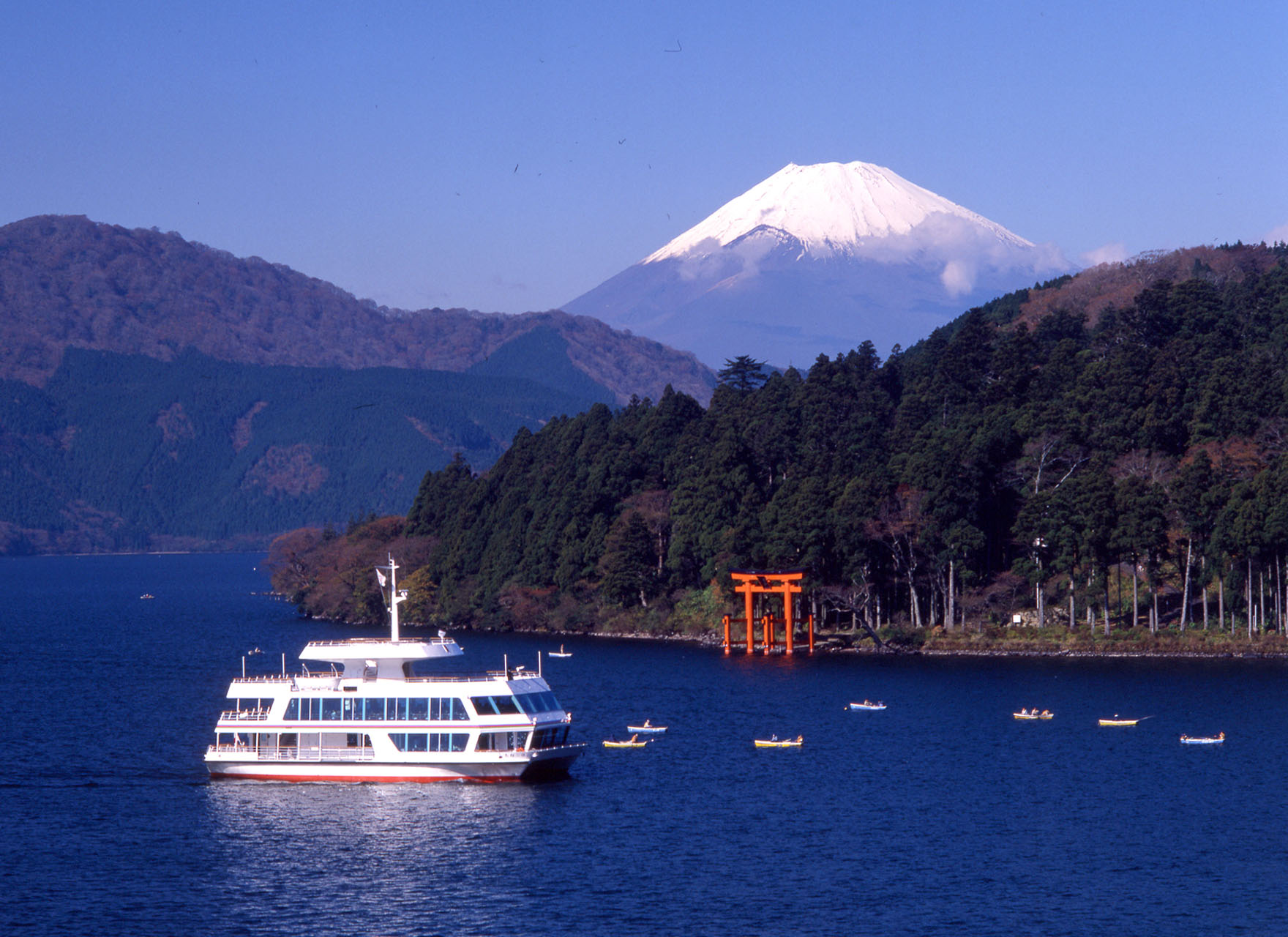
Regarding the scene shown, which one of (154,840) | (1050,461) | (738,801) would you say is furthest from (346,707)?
(1050,461)

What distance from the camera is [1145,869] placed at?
38.6 metres

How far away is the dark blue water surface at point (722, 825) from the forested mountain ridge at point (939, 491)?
11819 mm

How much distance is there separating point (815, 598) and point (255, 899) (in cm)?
5878

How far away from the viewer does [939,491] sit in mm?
85062

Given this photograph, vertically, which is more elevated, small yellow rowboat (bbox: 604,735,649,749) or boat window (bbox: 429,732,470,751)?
boat window (bbox: 429,732,470,751)

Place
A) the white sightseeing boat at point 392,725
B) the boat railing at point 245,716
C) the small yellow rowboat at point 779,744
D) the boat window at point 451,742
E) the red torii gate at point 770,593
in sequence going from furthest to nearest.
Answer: the red torii gate at point 770,593 < the small yellow rowboat at point 779,744 < the boat railing at point 245,716 < the boat window at point 451,742 < the white sightseeing boat at point 392,725

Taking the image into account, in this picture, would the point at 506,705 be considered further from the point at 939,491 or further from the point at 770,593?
the point at 939,491

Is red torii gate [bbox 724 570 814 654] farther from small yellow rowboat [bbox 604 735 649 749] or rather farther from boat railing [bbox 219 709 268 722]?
boat railing [bbox 219 709 268 722]

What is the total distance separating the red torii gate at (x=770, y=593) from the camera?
85.4 metres

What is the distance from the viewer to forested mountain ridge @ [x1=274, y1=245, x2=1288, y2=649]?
80.2 meters

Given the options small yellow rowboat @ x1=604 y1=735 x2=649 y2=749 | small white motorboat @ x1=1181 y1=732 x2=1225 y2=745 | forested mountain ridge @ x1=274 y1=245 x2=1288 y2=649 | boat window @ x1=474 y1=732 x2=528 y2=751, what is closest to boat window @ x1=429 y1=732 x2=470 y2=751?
boat window @ x1=474 y1=732 x2=528 y2=751

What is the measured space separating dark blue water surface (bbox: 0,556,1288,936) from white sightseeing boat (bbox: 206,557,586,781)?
31.0 inches

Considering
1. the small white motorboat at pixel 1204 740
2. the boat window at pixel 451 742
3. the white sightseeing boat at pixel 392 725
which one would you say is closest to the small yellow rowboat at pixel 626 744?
the white sightseeing boat at pixel 392 725

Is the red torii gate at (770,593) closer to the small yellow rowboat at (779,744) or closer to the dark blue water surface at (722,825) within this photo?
the dark blue water surface at (722,825)
